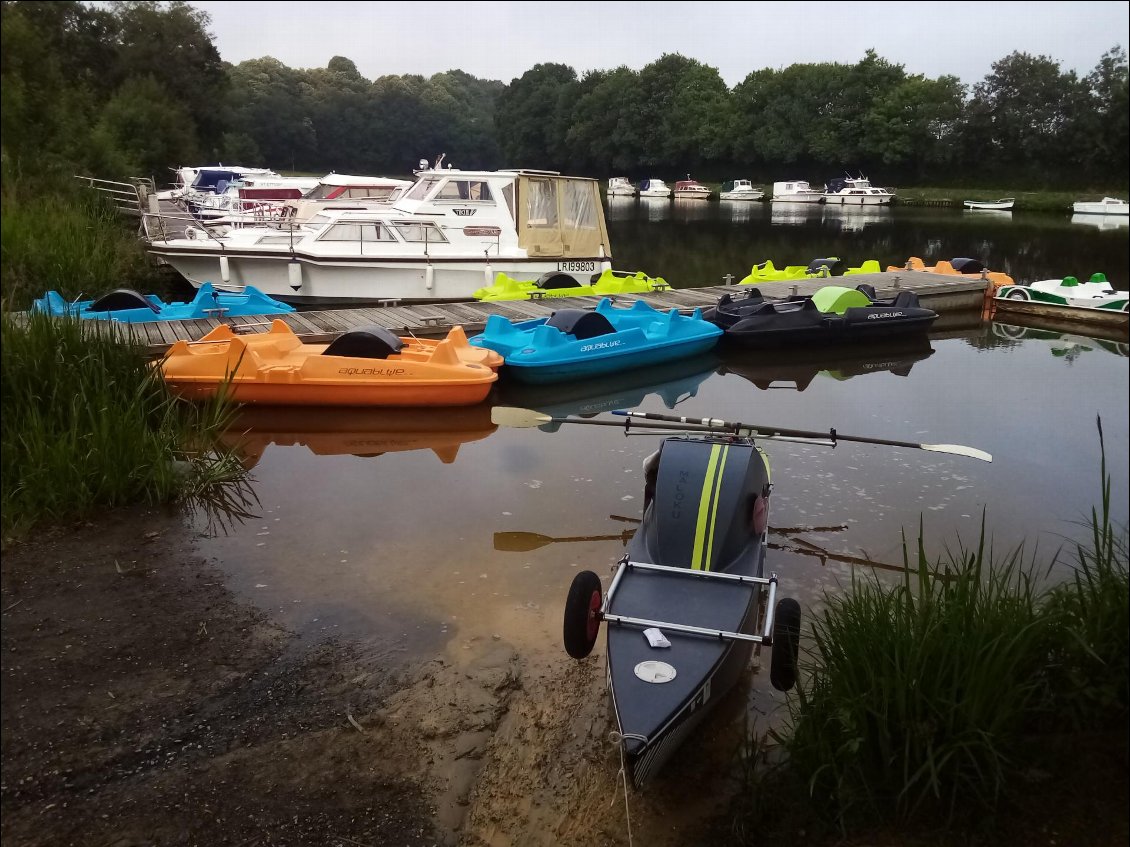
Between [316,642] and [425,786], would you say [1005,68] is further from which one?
[316,642]

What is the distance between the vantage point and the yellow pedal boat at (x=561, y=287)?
43.3 feet

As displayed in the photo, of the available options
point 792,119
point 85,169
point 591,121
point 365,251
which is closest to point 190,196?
point 365,251

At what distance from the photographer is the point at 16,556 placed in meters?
4.47

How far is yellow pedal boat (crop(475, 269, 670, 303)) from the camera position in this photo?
13203mm

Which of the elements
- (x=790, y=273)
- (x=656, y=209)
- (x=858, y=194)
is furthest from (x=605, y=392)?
(x=858, y=194)

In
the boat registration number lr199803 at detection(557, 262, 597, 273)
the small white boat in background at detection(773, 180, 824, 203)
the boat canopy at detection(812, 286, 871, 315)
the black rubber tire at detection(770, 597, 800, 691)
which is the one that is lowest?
the black rubber tire at detection(770, 597, 800, 691)

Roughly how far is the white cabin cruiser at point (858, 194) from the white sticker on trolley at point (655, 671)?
53149 millimetres

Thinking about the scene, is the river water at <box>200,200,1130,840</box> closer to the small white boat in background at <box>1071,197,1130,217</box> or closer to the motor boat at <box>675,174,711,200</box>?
the small white boat in background at <box>1071,197,1130,217</box>

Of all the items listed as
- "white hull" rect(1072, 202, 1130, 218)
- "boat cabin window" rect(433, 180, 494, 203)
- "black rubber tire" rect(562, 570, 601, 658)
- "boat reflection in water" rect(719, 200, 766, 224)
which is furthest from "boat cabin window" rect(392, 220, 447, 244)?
"boat reflection in water" rect(719, 200, 766, 224)

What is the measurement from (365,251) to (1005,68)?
40.7 feet

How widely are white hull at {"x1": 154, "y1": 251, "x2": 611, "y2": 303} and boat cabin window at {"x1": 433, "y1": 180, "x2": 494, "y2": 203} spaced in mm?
1303

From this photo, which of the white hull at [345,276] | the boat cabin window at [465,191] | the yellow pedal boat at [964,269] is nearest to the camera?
the white hull at [345,276]

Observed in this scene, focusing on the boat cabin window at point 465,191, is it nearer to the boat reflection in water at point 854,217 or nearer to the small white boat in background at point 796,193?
the boat reflection in water at point 854,217

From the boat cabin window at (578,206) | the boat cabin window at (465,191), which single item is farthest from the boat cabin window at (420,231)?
the boat cabin window at (578,206)
